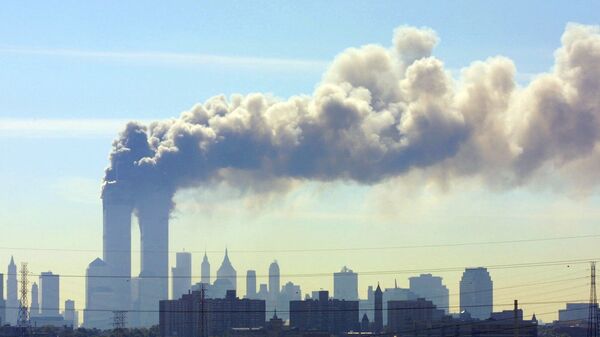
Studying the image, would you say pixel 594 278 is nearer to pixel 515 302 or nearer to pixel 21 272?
pixel 515 302

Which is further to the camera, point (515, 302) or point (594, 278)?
point (594, 278)

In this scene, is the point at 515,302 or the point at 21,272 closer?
the point at 515,302

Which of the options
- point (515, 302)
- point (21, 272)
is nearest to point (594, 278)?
point (515, 302)

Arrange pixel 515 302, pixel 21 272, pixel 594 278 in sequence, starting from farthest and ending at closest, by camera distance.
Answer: pixel 21 272 → pixel 594 278 → pixel 515 302

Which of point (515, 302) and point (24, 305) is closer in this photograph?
point (515, 302)

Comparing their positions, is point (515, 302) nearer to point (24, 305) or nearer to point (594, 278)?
point (594, 278)

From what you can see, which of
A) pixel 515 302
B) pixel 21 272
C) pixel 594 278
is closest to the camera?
pixel 515 302

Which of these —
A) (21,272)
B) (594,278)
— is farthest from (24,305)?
(594,278)
